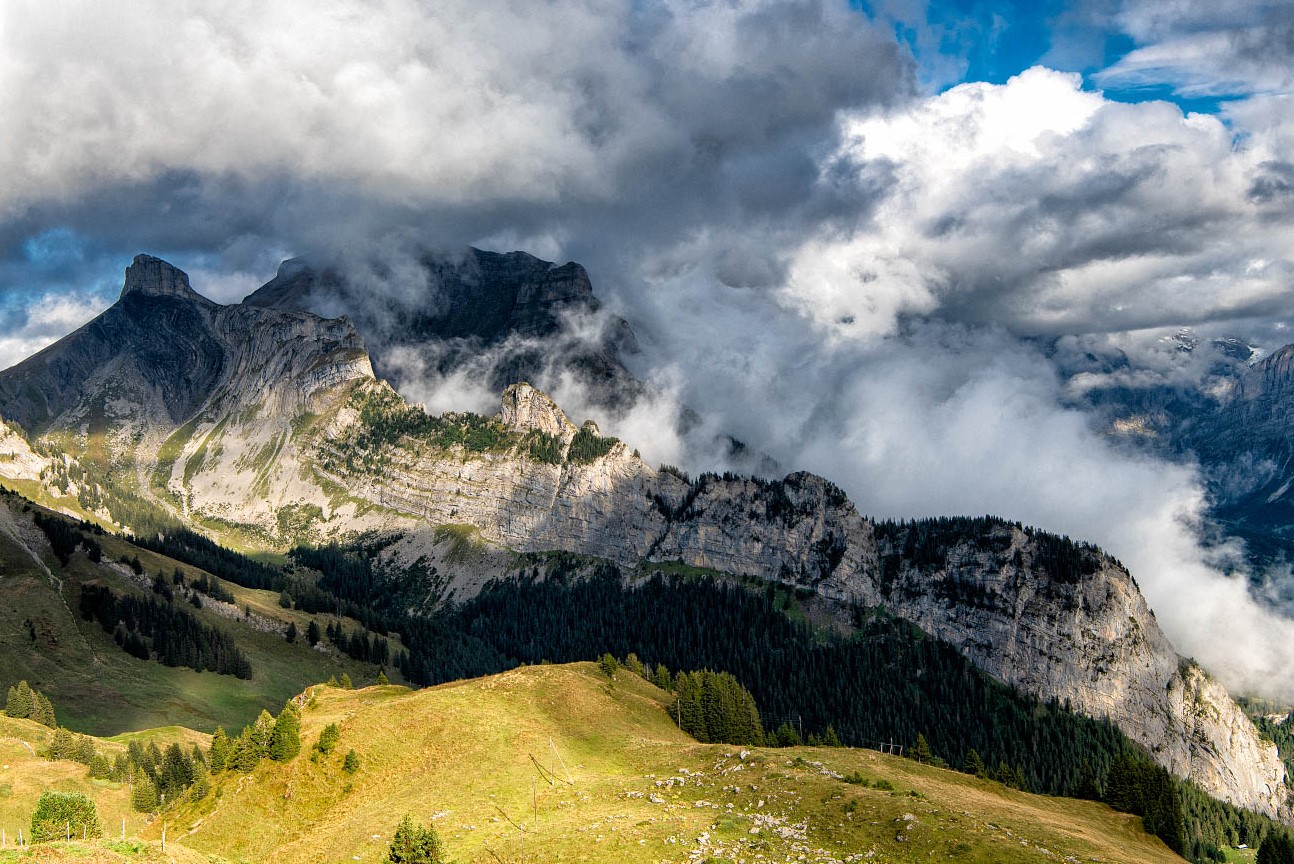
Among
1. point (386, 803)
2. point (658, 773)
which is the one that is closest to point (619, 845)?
point (658, 773)

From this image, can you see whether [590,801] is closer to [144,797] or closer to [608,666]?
[608,666]

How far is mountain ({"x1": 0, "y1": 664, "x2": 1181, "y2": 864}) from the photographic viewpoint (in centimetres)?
6688

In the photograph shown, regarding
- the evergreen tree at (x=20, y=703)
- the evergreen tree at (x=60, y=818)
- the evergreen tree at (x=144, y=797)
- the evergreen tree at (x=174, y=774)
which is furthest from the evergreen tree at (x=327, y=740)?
the evergreen tree at (x=20, y=703)

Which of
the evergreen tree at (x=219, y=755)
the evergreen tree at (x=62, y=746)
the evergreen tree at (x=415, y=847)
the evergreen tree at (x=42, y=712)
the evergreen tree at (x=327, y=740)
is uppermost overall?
the evergreen tree at (x=415, y=847)

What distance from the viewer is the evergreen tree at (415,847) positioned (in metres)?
59.4

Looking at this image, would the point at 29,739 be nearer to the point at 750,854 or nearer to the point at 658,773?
the point at 658,773

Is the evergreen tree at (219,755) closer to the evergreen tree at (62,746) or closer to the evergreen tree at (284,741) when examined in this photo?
the evergreen tree at (284,741)

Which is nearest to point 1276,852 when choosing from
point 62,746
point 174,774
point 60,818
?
point 60,818

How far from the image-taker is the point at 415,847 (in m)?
59.4

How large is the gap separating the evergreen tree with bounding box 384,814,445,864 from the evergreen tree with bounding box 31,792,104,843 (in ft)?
99.7

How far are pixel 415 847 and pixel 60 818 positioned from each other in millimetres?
37409

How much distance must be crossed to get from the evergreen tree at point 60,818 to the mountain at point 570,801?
6.35m

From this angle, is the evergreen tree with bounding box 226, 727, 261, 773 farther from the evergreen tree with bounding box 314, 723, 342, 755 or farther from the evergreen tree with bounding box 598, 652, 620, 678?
the evergreen tree with bounding box 598, 652, 620, 678

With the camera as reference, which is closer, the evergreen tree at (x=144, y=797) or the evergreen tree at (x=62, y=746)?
the evergreen tree at (x=144, y=797)
